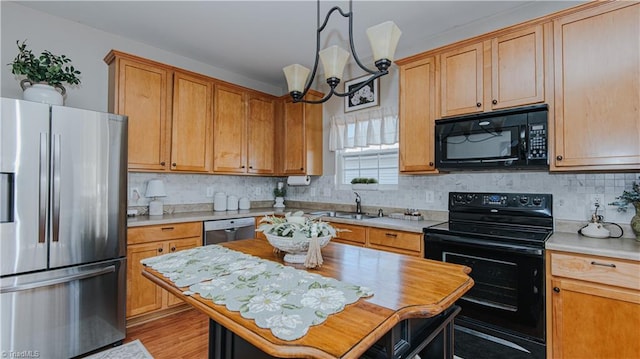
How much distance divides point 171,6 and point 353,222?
2482 mm

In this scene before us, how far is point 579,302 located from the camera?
176 cm

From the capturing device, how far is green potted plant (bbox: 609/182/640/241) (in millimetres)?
1894

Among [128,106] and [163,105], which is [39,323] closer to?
[128,106]

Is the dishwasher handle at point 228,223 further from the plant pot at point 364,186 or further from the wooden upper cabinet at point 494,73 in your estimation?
the wooden upper cabinet at point 494,73

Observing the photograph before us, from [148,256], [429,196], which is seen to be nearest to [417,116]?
[429,196]

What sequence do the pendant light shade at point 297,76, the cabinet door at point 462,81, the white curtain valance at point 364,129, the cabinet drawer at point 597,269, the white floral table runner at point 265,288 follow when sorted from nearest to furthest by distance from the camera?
the white floral table runner at point 265,288, the cabinet drawer at point 597,269, the pendant light shade at point 297,76, the cabinet door at point 462,81, the white curtain valance at point 364,129

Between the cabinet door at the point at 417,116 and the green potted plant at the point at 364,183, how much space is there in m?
0.63

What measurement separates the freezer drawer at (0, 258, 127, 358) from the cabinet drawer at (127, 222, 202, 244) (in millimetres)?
248

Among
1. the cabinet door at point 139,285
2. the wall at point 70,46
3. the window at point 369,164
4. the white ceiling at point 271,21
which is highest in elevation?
the white ceiling at point 271,21

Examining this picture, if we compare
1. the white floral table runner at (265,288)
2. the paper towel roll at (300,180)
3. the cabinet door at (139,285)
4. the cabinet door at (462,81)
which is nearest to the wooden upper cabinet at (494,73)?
the cabinet door at (462,81)

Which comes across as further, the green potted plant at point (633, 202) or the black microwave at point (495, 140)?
the black microwave at point (495, 140)

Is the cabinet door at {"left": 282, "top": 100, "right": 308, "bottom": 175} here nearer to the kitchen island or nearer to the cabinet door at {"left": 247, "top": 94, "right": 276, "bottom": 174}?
the cabinet door at {"left": 247, "top": 94, "right": 276, "bottom": 174}

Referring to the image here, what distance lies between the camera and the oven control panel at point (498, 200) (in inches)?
90.4

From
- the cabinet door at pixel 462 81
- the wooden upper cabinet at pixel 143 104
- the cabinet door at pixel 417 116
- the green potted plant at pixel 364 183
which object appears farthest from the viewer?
the green potted plant at pixel 364 183
